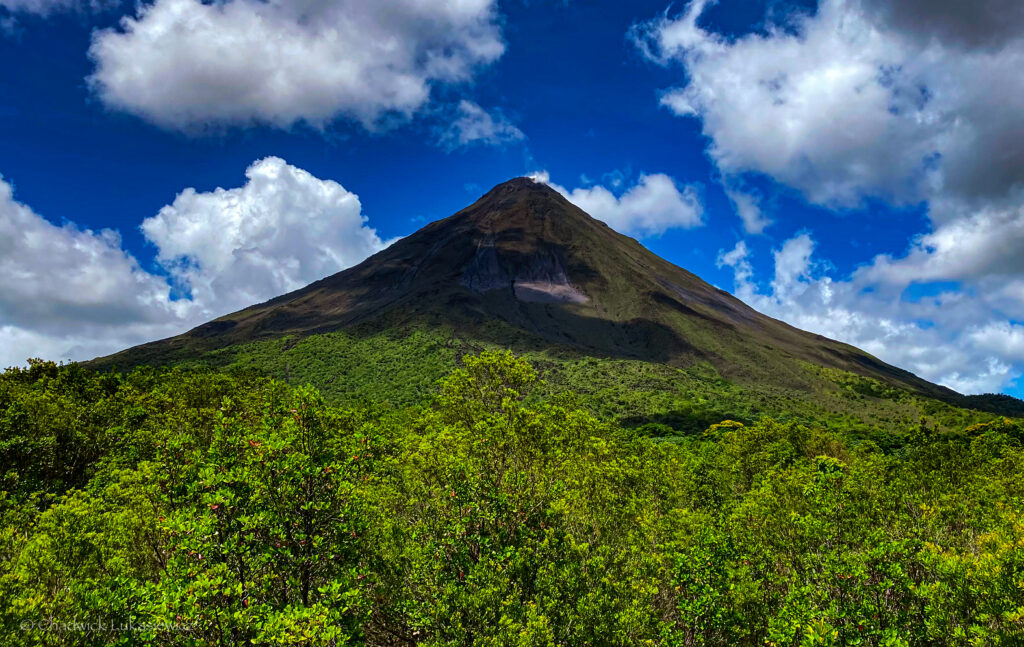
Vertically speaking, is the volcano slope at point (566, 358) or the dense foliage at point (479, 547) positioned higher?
the volcano slope at point (566, 358)

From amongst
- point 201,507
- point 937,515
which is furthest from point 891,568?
point 201,507

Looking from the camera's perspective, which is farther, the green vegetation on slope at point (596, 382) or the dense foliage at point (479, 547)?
the green vegetation on slope at point (596, 382)

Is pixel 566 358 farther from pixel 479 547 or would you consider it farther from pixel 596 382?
pixel 479 547

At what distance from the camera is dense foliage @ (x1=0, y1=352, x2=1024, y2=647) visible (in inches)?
444

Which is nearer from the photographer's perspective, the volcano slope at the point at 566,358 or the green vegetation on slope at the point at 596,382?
the green vegetation on slope at the point at 596,382

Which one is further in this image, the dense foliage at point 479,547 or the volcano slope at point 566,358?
the volcano slope at point 566,358

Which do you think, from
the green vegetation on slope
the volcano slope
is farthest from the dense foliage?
the green vegetation on slope

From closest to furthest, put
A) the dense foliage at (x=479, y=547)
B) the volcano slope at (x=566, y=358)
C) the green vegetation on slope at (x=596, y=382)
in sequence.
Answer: the dense foliage at (x=479, y=547), the green vegetation on slope at (x=596, y=382), the volcano slope at (x=566, y=358)

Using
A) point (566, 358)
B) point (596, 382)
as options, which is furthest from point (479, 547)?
point (566, 358)

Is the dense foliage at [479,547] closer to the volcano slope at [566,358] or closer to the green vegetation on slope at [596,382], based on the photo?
the volcano slope at [566,358]

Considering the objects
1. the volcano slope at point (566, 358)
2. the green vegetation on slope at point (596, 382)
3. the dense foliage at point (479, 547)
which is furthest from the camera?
the volcano slope at point (566, 358)

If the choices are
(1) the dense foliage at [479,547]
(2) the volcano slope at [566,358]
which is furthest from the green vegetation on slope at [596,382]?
(1) the dense foliage at [479,547]

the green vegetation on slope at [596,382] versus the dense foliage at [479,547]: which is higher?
the green vegetation on slope at [596,382]

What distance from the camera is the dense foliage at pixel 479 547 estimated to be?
1128 cm
